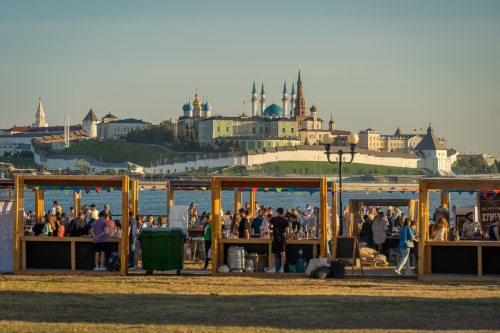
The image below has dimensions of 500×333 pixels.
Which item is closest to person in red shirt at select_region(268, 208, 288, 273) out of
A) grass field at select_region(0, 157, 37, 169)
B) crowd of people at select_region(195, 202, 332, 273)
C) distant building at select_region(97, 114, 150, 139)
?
crowd of people at select_region(195, 202, 332, 273)

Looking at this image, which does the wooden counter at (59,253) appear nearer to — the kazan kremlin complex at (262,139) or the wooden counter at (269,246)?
the wooden counter at (269,246)

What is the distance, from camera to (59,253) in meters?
12.1

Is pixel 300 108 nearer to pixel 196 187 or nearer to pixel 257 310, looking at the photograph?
pixel 196 187

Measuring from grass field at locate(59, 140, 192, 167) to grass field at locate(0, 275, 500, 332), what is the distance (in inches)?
4716

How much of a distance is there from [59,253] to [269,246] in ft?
12.3

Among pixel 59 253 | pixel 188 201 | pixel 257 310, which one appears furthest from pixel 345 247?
pixel 188 201

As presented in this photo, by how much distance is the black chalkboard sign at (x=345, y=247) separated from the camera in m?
→ 12.3

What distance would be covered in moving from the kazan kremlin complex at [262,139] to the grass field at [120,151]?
19.7 ft

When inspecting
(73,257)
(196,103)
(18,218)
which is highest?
(196,103)

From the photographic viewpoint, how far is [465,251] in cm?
1174

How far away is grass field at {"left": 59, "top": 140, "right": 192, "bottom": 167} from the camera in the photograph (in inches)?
5256

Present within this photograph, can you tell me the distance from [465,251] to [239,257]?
12.8 ft

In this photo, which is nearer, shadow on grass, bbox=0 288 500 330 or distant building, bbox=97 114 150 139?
shadow on grass, bbox=0 288 500 330

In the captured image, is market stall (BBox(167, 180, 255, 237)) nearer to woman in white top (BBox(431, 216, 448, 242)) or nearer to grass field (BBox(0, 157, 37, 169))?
woman in white top (BBox(431, 216, 448, 242))
